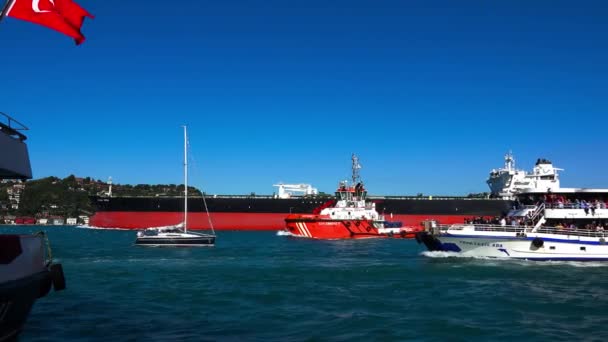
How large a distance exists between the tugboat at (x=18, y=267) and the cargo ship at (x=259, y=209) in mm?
54721

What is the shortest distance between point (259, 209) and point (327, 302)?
52.3 meters

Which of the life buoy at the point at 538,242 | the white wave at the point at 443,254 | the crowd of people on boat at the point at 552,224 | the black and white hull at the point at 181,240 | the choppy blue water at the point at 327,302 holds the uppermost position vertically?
Result: the crowd of people on boat at the point at 552,224

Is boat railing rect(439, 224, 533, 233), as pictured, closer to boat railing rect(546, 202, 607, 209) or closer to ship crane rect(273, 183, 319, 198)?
boat railing rect(546, 202, 607, 209)

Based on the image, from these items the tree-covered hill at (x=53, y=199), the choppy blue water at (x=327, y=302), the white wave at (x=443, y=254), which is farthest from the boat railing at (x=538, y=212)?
the tree-covered hill at (x=53, y=199)

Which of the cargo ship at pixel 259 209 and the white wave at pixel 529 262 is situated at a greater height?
the cargo ship at pixel 259 209

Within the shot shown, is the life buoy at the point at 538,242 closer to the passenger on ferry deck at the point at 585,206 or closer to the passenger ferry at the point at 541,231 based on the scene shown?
the passenger ferry at the point at 541,231

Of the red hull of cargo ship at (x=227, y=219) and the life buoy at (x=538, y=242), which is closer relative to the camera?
the life buoy at (x=538, y=242)

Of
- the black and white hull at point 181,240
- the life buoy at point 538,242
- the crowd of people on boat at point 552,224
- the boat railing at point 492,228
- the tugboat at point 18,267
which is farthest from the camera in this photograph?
the black and white hull at point 181,240

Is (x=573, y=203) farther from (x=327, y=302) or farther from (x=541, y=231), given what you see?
(x=327, y=302)

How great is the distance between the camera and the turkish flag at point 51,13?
31.5ft

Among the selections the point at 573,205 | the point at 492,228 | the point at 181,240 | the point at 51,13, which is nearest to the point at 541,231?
the point at 492,228

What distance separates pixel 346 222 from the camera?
5309 centimetres

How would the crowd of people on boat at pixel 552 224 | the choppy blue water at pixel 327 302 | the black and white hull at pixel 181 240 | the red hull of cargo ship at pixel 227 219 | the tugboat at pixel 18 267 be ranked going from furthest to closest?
the red hull of cargo ship at pixel 227 219 < the black and white hull at pixel 181 240 < the crowd of people on boat at pixel 552 224 < the choppy blue water at pixel 327 302 < the tugboat at pixel 18 267

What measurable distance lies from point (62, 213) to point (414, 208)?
126916 millimetres
